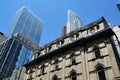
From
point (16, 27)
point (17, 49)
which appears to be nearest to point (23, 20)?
point (16, 27)

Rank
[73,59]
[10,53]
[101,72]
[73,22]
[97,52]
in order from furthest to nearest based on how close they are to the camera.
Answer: [73,22]
[10,53]
[73,59]
[97,52]
[101,72]

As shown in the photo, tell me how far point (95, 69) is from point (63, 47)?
23.5 feet

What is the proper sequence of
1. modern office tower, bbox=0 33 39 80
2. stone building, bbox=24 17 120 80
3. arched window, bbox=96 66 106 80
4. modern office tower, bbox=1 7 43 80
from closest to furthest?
arched window, bbox=96 66 106 80, stone building, bbox=24 17 120 80, modern office tower, bbox=0 33 39 80, modern office tower, bbox=1 7 43 80

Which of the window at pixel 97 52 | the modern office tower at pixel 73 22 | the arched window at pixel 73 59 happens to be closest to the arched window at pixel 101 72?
the window at pixel 97 52

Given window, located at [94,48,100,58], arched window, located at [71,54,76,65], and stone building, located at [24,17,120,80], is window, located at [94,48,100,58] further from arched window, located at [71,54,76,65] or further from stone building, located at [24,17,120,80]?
arched window, located at [71,54,76,65]

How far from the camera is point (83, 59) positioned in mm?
20828

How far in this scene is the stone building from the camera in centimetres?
1833

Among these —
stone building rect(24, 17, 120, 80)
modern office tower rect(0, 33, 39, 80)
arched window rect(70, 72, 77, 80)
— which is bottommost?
arched window rect(70, 72, 77, 80)

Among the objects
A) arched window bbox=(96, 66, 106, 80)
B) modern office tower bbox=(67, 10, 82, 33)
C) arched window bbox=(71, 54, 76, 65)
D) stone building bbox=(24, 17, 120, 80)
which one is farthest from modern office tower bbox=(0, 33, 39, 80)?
arched window bbox=(96, 66, 106, 80)

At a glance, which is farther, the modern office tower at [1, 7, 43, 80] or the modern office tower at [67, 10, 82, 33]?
the modern office tower at [1, 7, 43, 80]

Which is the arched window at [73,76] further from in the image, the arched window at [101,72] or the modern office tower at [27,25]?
the modern office tower at [27,25]

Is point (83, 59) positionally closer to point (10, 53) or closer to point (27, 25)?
point (10, 53)

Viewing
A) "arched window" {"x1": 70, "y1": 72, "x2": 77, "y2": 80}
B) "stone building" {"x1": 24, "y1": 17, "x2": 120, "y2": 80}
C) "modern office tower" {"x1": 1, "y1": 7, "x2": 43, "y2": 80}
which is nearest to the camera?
→ "stone building" {"x1": 24, "y1": 17, "x2": 120, "y2": 80}

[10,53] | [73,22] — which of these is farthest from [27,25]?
[10,53]
